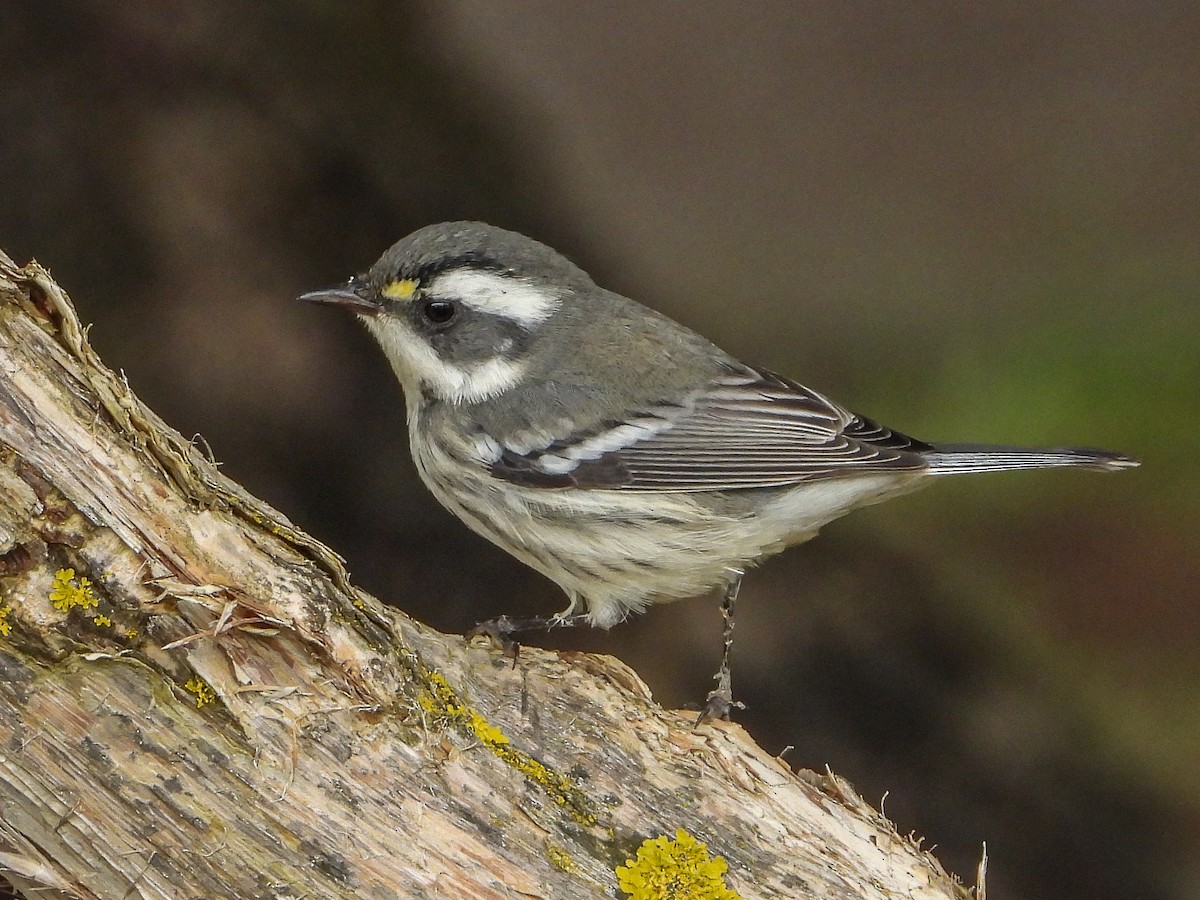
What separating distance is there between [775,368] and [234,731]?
650 centimetres

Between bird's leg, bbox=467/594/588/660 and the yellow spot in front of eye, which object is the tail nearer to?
bird's leg, bbox=467/594/588/660

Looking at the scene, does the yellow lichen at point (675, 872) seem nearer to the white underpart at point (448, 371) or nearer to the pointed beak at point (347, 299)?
the white underpart at point (448, 371)

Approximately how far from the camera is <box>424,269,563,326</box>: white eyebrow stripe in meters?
4.20

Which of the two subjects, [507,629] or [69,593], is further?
[507,629]

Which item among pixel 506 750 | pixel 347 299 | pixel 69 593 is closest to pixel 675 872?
pixel 506 750

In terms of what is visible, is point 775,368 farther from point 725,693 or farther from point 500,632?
point 500,632

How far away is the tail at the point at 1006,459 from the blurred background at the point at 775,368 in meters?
1.48

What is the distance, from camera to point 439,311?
4273 mm

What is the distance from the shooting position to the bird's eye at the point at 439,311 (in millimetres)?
4246

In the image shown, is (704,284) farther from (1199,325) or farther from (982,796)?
(982,796)

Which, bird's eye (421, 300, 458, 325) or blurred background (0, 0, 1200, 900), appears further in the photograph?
blurred background (0, 0, 1200, 900)

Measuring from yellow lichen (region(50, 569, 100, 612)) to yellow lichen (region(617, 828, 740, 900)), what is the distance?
1.50 metres

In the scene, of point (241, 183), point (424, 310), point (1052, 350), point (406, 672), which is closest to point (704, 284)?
point (1052, 350)

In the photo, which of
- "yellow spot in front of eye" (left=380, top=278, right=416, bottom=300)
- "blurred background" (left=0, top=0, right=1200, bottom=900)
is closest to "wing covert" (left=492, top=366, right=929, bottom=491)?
"yellow spot in front of eye" (left=380, top=278, right=416, bottom=300)
